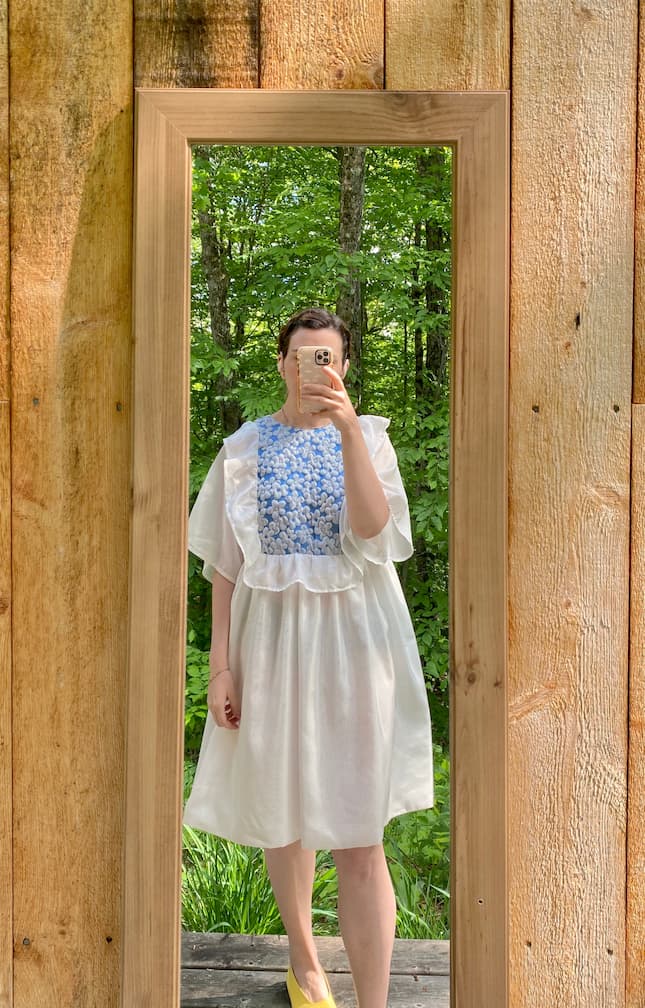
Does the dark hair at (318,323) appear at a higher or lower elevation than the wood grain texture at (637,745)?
higher

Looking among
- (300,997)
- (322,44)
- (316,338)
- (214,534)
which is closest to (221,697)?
(214,534)

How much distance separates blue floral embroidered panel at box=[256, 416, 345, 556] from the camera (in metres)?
1.44

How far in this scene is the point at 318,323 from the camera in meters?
1.37

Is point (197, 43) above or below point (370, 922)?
above

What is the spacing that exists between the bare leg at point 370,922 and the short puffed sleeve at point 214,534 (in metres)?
0.51

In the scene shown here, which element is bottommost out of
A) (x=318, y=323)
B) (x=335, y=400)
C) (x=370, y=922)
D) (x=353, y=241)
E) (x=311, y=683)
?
(x=370, y=922)

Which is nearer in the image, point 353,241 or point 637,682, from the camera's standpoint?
point 353,241

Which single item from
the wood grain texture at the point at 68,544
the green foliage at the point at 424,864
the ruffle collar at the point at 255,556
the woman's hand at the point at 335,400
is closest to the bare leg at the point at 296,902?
the green foliage at the point at 424,864

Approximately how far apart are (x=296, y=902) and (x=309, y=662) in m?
0.40

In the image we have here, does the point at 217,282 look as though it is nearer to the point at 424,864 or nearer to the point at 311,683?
the point at 311,683

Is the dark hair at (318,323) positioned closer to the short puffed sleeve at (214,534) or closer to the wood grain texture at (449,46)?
the short puffed sleeve at (214,534)

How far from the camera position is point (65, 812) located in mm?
1466

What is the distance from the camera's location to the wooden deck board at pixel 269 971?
1.42m

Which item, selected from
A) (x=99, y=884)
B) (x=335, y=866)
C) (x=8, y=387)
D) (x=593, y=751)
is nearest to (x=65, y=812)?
(x=99, y=884)
